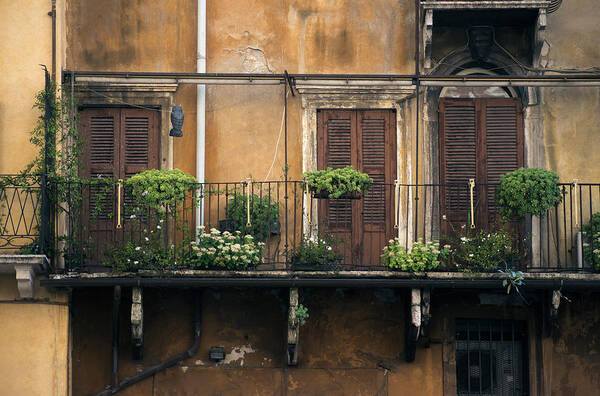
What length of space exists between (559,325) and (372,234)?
255cm

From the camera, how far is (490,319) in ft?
46.2

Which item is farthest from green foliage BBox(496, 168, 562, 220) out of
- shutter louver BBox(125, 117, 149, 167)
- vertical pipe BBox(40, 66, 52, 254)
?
vertical pipe BBox(40, 66, 52, 254)

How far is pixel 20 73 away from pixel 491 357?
6.72m

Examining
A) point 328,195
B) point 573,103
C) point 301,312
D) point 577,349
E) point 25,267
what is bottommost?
point 577,349

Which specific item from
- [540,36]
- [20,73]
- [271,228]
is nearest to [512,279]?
[271,228]

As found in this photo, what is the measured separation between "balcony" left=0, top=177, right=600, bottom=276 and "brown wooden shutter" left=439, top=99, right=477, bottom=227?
29 millimetres

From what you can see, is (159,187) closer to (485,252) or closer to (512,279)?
(485,252)

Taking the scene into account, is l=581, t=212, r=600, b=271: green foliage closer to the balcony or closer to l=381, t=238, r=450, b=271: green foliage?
the balcony

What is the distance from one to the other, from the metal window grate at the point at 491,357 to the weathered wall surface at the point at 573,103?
6.80 feet

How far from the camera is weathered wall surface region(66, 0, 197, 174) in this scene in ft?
47.5

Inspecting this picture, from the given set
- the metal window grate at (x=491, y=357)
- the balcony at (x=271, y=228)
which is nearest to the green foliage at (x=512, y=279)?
the balcony at (x=271, y=228)

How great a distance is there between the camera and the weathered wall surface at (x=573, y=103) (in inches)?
559

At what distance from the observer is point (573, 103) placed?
14336 mm

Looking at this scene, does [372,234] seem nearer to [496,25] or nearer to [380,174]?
[380,174]
